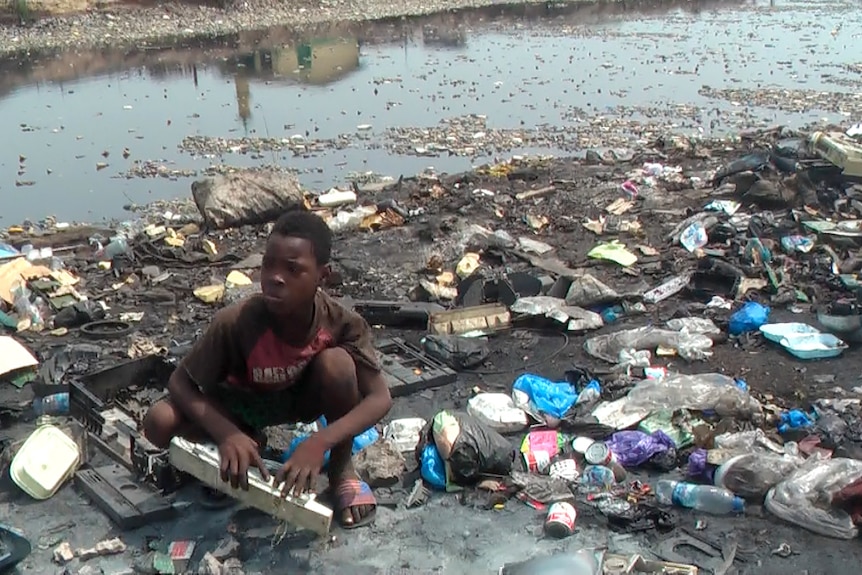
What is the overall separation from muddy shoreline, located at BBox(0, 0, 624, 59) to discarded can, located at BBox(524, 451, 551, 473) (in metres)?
15.0

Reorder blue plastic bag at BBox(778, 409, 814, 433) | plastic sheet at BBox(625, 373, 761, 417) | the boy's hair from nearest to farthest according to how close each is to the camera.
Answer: the boy's hair < blue plastic bag at BBox(778, 409, 814, 433) < plastic sheet at BBox(625, 373, 761, 417)

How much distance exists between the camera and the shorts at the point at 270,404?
332 centimetres

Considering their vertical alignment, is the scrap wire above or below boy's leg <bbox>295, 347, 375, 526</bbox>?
below

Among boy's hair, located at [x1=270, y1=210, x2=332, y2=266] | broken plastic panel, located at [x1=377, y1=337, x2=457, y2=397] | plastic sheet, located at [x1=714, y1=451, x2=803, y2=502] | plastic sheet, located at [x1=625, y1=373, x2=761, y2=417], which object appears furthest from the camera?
broken plastic panel, located at [x1=377, y1=337, x2=457, y2=397]

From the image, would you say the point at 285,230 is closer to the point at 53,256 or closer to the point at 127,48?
the point at 53,256

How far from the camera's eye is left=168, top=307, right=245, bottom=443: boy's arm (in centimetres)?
314

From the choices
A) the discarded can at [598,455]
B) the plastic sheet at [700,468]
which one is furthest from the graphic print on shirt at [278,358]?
the plastic sheet at [700,468]

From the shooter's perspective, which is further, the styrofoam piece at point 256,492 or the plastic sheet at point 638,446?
the plastic sheet at point 638,446

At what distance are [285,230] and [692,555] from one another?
5.84 ft

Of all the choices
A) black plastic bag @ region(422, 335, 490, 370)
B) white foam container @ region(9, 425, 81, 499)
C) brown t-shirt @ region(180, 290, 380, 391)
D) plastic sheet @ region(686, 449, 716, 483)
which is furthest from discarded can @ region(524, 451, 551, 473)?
white foam container @ region(9, 425, 81, 499)

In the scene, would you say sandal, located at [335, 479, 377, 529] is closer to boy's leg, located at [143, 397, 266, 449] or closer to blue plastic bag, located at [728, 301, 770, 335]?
boy's leg, located at [143, 397, 266, 449]

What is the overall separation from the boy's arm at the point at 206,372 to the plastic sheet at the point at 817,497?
1.99 metres

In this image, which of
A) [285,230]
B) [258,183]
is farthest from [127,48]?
[285,230]

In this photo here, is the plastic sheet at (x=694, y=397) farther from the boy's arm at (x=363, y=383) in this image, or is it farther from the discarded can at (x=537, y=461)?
the boy's arm at (x=363, y=383)
